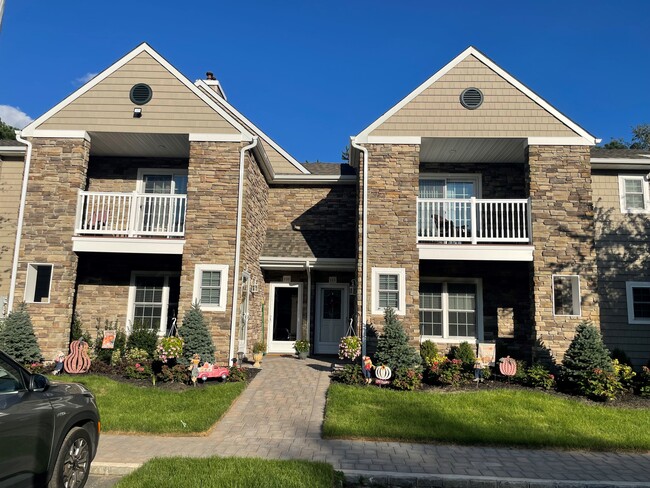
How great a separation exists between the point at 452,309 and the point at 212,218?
6973 millimetres

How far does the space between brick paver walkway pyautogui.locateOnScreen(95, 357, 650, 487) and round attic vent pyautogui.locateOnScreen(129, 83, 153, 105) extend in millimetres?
8262

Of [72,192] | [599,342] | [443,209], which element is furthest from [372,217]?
[72,192]

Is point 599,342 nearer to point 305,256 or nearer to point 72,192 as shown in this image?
point 305,256

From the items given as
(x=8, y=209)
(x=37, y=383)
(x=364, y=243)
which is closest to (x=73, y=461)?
(x=37, y=383)

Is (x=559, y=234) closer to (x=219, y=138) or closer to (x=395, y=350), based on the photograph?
(x=395, y=350)

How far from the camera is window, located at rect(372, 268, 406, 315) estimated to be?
1119 centimetres

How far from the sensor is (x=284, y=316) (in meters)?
14.4

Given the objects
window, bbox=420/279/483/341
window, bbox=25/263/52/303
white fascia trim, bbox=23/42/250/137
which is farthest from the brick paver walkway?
white fascia trim, bbox=23/42/250/137

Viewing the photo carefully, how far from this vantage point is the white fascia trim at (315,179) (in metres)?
14.7

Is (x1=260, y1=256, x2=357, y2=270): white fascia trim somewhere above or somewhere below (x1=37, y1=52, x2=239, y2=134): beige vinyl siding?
below

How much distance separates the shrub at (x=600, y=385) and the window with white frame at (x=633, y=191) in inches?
226

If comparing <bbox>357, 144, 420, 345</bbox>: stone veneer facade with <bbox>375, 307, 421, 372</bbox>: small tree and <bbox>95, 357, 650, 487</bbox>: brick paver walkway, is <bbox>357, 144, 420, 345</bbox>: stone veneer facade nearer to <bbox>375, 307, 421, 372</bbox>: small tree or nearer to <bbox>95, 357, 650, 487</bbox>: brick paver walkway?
<bbox>375, 307, 421, 372</bbox>: small tree

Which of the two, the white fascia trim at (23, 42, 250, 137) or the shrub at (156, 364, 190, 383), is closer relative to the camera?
the shrub at (156, 364, 190, 383)

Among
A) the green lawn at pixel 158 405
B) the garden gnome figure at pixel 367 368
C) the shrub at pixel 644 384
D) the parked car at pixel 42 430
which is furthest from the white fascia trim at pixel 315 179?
the parked car at pixel 42 430
